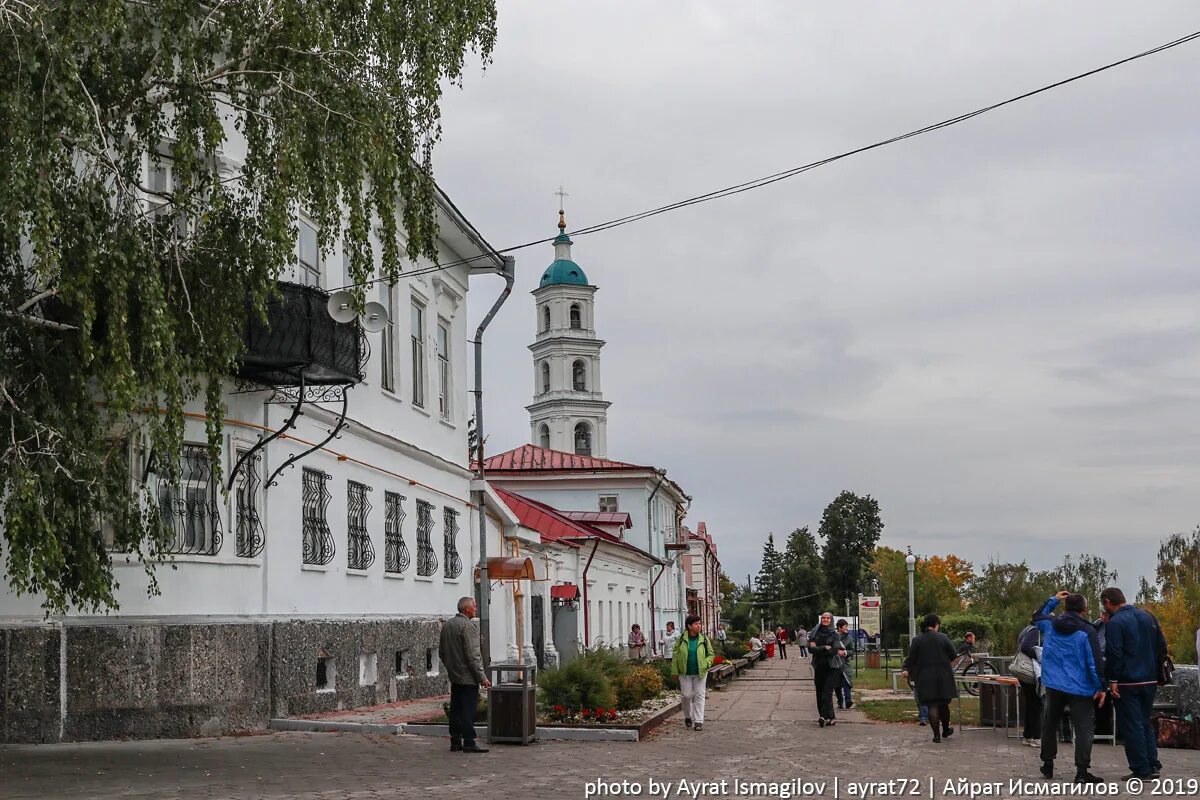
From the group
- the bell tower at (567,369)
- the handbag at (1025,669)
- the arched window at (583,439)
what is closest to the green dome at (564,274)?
the bell tower at (567,369)

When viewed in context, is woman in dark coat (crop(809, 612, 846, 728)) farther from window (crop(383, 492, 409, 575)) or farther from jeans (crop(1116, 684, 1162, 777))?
window (crop(383, 492, 409, 575))

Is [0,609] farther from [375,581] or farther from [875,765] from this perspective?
[875,765]

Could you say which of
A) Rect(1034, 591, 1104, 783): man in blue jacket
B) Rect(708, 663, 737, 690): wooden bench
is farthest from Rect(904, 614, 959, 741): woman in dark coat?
Rect(708, 663, 737, 690): wooden bench

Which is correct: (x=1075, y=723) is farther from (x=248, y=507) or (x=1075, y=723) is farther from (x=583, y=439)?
(x=583, y=439)

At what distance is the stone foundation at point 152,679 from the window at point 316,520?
1.33 meters

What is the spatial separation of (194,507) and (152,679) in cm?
223

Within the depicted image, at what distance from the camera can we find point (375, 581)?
2341cm

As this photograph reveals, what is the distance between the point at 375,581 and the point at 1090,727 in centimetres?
1362

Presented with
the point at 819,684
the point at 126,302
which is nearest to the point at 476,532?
the point at 819,684

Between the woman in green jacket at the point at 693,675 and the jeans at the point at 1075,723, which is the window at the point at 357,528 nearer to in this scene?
the woman in green jacket at the point at 693,675

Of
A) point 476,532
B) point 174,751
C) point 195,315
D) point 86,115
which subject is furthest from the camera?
point 476,532

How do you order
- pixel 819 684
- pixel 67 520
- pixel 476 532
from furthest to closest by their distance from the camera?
pixel 476 532
pixel 819 684
pixel 67 520

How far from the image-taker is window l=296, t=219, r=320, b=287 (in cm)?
2095

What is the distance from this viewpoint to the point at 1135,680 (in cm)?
1271
